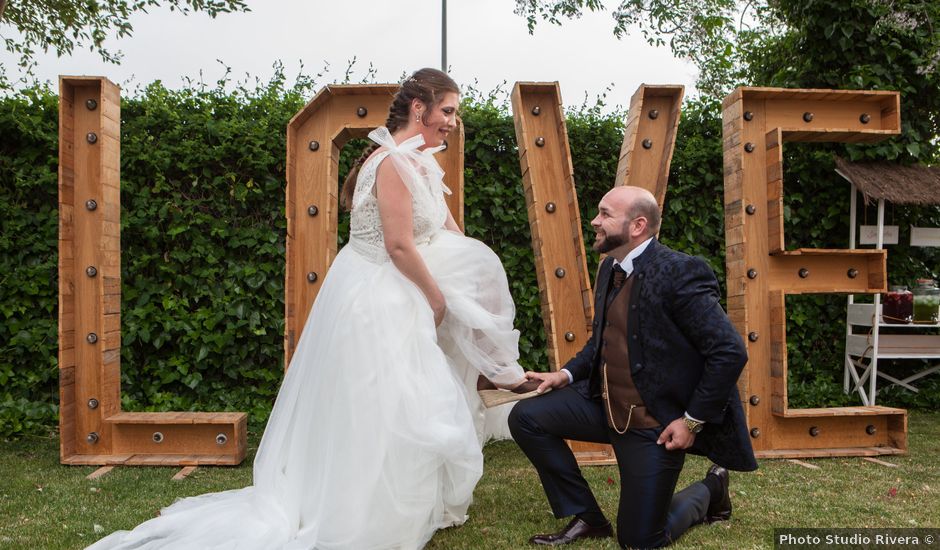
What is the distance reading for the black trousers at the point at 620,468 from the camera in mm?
2834

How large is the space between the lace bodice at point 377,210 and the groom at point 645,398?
28.8 inches

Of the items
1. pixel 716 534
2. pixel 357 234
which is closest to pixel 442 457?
pixel 357 234

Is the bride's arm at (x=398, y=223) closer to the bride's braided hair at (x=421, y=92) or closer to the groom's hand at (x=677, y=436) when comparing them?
the bride's braided hair at (x=421, y=92)

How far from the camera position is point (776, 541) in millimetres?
2984

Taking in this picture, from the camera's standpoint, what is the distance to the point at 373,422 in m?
2.84

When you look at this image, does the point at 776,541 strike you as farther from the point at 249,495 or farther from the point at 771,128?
the point at 771,128

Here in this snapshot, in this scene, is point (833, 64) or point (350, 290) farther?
point (833, 64)

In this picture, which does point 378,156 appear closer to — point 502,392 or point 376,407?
point 376,407

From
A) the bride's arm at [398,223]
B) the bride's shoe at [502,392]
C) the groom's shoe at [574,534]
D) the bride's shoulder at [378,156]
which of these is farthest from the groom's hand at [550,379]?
the bride's shoulder at [378,156]

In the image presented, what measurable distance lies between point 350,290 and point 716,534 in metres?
1.89

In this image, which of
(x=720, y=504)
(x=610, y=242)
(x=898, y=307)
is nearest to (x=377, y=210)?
(x=610, y=242)

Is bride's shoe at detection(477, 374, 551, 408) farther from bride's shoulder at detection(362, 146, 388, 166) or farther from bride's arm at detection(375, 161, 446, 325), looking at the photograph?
bride's shoulder at detection(362, 146, 388, 166)

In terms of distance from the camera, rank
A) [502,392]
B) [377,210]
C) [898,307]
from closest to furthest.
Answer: [377,210]
[502,392]
[898,307]

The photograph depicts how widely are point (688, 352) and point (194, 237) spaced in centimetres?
397
